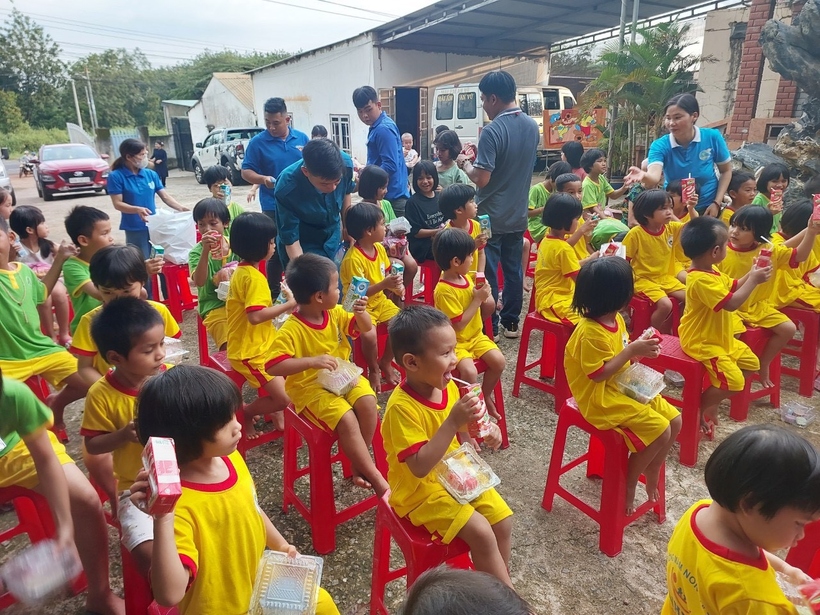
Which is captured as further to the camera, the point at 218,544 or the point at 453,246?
the point at 453,246

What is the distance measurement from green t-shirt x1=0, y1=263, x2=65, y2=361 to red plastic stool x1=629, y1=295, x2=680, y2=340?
3977 mm

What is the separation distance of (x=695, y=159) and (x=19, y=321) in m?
5.10

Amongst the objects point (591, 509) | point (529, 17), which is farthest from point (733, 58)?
point (591, 509)

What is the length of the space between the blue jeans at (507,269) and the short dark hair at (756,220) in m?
1.64

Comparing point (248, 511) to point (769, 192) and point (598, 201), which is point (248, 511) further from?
point (598, 201)

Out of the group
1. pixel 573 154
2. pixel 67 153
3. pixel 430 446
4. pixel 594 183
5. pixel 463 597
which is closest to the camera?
pixel 463 597

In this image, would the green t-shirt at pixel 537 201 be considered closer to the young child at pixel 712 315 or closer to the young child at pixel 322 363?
the young child at pixel 712 315

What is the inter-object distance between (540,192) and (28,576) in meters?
5.48

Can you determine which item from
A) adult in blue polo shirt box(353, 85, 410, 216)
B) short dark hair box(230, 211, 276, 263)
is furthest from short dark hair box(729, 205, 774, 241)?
short dark hair box(230, 211, 276, 263)

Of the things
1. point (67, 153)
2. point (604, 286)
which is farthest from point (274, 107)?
point (67, 153)

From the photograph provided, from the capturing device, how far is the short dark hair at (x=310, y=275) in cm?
260

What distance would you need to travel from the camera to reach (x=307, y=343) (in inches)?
106

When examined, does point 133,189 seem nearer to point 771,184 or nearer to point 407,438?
point 407,438

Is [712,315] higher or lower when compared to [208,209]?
lower
